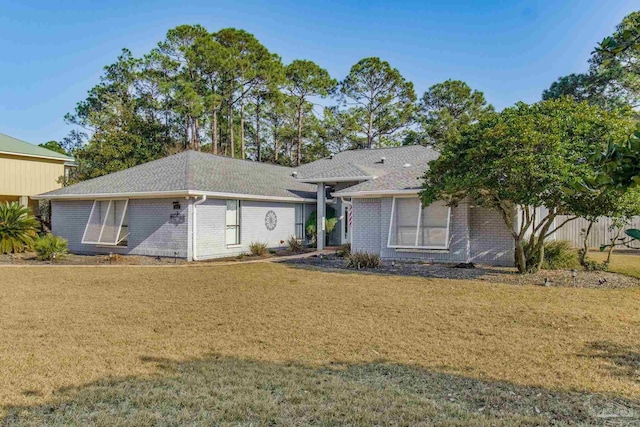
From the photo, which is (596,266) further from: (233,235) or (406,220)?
(233,235)

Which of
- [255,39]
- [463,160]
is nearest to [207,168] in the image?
[463,160]

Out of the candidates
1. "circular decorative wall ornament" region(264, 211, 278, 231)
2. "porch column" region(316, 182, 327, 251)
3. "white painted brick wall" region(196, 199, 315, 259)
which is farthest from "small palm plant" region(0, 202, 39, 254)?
"porch column" region(316, 182, 327, 251)

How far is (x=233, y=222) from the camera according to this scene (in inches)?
706

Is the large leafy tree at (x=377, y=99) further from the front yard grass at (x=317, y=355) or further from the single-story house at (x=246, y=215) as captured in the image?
the front yard grass at (x=317, y=355)

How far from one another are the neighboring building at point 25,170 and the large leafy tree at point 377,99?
24006 mm

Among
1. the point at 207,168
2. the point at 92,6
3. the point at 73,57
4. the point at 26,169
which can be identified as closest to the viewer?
the point at 92,6

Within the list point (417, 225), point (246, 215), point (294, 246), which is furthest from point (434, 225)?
point (246, 215)

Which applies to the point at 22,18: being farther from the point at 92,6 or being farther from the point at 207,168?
the point at 207,168

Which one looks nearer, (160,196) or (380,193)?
(380,193)

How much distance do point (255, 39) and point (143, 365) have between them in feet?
110

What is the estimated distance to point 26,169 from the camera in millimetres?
24281

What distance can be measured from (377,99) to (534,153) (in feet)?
95.8

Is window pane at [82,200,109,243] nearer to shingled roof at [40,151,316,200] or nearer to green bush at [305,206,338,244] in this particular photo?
shingled roof at [40,151,316,200]

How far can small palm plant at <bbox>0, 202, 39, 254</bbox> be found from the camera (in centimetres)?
1647
